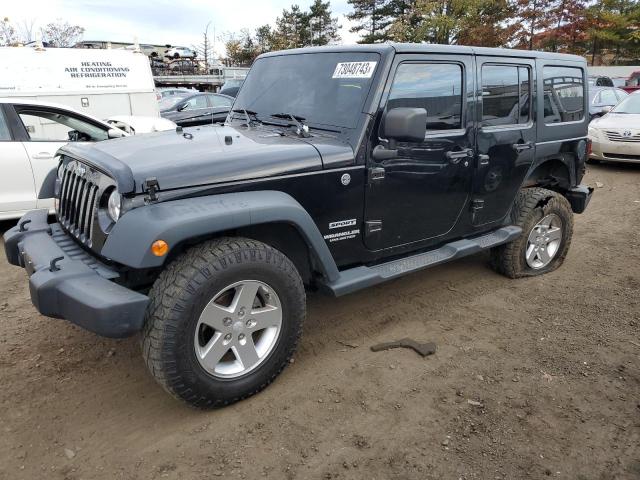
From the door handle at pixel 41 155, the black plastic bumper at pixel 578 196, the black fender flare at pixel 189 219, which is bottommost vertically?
the black plastic bumper at pixel 578 196

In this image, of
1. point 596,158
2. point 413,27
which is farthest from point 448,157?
point 413,27

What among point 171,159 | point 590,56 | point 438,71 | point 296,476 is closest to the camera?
point 296,476

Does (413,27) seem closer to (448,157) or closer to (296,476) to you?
(448,157)

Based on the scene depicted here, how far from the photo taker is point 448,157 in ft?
11.8

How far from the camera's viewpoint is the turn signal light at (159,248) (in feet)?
7.64

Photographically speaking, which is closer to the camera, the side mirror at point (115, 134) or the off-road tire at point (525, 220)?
the off-road tire at point (525, 220)

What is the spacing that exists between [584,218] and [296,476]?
5.95 m

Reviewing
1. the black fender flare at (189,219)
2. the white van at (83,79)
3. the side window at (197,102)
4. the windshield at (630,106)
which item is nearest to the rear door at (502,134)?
the black fender flare at (189,219)

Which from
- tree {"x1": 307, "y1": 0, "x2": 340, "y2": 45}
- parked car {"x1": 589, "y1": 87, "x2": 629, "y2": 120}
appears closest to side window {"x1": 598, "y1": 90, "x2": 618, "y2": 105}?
parked car {"x1": 589, "y1": 87, "x2": 629, "y2": 120}

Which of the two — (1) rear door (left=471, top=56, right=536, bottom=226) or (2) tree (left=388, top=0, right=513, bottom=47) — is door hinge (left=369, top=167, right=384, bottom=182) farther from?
(2) tree (left=388, top=0, right=513, bottom=47)

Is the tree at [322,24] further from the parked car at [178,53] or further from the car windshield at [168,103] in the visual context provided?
the car windshield at [168,103]

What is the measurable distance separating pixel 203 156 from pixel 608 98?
48.4 ft

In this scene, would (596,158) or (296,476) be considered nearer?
(296,476)

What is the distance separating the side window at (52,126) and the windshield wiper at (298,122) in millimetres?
3224
